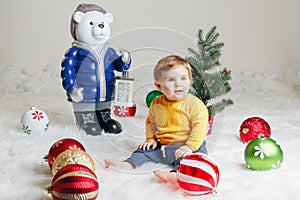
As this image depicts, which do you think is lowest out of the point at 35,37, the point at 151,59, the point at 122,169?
the point at 122,169

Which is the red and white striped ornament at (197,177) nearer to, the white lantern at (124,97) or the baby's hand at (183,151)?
the baby's hand at (183,151)

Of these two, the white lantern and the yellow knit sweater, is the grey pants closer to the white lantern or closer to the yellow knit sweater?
the yellow knit sweater

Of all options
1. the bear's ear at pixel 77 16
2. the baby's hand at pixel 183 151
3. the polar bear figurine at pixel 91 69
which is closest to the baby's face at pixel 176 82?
the baby's hand at pixel 183 151

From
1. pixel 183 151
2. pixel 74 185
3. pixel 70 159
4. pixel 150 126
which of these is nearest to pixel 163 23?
pixel 150 126

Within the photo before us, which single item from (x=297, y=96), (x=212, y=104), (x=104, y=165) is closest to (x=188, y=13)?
(x=297, y=96)

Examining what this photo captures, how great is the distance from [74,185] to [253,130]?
0.64m

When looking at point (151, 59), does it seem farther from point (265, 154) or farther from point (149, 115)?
point (265, 154)

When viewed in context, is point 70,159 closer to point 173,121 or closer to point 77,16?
point 173,121

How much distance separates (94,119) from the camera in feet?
5.44

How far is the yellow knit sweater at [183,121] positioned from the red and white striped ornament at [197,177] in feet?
0.53

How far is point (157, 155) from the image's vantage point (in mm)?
1406

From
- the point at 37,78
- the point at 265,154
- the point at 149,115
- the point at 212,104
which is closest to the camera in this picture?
the point at 265,154

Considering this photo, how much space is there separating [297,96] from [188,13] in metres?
0.60

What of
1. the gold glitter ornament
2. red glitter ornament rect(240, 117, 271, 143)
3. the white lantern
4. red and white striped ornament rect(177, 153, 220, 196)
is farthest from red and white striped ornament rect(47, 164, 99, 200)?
red glitter ornament rect(240, 117, 271, 143)
